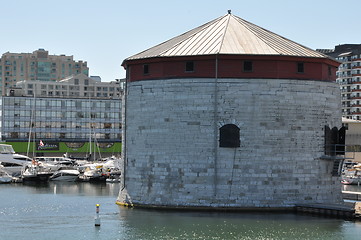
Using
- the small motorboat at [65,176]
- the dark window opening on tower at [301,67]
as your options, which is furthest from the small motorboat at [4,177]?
the dark window opening on tower at [301,67]

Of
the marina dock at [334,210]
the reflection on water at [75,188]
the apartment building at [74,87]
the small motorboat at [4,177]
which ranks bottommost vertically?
the reflection on water at [75,188]

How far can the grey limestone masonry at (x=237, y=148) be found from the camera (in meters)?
46.4

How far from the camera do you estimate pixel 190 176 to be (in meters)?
46.8

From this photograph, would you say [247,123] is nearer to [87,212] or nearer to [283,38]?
[283,38]

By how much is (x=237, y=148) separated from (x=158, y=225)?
25.1ft

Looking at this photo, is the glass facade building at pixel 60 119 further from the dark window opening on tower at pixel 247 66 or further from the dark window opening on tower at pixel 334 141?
the dark window opening on tower at pixel 247 66

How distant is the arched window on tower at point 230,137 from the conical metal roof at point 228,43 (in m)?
4.82

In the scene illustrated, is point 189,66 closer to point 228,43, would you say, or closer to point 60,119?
point 228,43

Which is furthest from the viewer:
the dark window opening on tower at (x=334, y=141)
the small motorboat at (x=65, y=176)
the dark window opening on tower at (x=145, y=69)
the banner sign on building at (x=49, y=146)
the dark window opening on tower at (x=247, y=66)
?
the banner sign on building at (x=49, y=146)

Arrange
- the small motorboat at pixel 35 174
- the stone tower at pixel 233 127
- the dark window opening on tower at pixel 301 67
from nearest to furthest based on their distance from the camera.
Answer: the stone tower at pixel 233 127 → the dark window opening on tower at pixel 301 67 → the small motorboat at pixel 35 174

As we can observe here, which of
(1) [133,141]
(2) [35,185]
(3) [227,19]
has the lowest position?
(2) [35,185]

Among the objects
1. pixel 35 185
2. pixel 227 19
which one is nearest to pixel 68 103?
pixel 35 185

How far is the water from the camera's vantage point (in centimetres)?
3938

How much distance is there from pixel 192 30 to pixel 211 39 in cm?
429
